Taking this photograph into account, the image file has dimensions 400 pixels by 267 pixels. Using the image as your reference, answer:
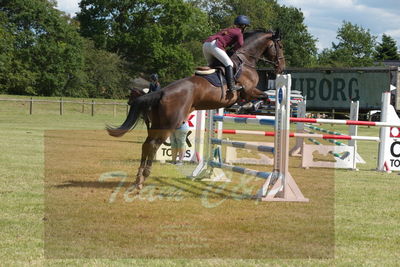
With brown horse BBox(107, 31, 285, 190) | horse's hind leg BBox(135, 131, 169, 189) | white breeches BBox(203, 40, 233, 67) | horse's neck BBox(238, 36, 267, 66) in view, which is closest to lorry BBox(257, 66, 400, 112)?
horse's neck BBox(238, 36, 267, 66)

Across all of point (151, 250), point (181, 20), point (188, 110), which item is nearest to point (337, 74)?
point (181, 20)

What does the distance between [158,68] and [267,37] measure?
55292 mm

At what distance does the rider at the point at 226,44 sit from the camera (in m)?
9.15

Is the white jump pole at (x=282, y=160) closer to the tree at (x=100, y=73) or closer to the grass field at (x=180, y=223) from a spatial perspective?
the grass field at (x=180, y=223)

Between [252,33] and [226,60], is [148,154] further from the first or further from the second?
[252,33]

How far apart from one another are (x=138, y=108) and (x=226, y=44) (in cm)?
196

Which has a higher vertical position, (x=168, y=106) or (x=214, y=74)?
(x=214, y=74)

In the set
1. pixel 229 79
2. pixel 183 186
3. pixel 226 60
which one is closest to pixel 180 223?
pixel 183 186

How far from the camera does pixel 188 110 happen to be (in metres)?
8.63

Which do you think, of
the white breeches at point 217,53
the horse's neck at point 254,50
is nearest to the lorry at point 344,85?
the horse's neck at point 254,50

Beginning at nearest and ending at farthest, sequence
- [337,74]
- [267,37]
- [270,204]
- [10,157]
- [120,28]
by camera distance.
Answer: [270,204] < [267,37] < [10,157] < [337,74] < [120,28]

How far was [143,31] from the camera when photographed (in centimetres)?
6216

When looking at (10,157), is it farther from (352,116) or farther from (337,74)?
(337,74)

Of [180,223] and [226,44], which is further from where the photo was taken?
[226,44]
